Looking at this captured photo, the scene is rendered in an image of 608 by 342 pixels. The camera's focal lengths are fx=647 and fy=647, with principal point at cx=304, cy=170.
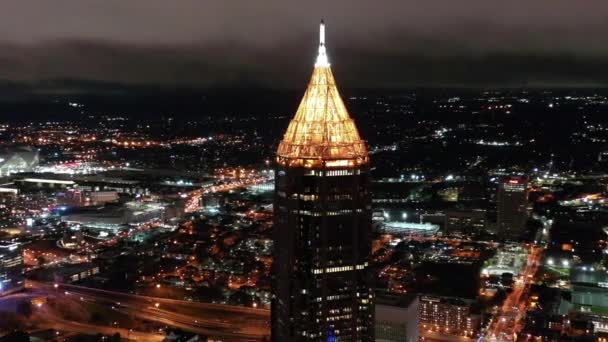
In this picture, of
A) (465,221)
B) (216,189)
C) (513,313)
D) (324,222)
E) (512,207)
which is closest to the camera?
(324,222)

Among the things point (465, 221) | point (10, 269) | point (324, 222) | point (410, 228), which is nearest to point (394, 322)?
point (324, 222)

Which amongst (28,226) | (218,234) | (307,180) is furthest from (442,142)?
(307,180)

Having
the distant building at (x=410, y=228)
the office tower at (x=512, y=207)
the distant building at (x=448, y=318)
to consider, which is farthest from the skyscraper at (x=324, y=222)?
the office tower at (x=512, y=207)

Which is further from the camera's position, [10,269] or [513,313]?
[10,269]

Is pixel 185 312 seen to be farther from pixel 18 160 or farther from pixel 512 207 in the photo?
pixel 18 160

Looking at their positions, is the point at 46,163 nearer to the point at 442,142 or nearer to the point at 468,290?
the point at 442,142

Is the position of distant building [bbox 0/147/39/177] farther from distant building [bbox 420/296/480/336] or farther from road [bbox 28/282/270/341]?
distant building [bbox 420/296/480/336]
